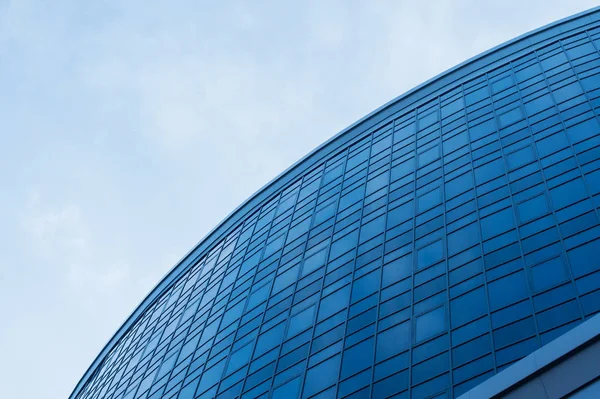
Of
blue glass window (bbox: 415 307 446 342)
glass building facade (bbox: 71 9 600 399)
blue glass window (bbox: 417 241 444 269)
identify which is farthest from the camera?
blue glass window (bbox: 417 241 444 269)

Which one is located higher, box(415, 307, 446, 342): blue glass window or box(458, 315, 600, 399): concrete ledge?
box(415, 307, 446, 342): blue glass window

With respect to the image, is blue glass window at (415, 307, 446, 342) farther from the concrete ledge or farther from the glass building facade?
the concrete ledge

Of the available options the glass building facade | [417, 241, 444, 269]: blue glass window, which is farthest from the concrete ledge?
[417, 241, 444, 269]: blue glass window

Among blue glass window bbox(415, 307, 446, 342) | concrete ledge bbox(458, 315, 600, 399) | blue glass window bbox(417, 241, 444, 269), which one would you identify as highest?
blue glass window bbox(417, 241, 444, 269)

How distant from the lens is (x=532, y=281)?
92.7ft

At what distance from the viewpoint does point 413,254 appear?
34500mm

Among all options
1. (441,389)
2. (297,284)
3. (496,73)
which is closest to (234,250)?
(297,284)

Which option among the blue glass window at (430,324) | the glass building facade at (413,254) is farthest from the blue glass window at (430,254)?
the blue glass window at (430,324)

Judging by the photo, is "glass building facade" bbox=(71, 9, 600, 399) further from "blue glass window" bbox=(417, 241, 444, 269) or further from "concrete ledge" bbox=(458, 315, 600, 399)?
"concrete ledge" bbox=(458, 315, 600, 399)

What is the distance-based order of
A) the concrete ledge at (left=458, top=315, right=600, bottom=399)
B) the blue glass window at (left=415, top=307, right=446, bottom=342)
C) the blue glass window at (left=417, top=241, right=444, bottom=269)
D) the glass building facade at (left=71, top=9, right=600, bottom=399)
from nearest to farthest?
the concrete ledge at (left=458, top=315, right=600, bottom=399), the glass building facade at (left=71, top=9, right=600, bottom=399), the blue glass window at (left=415, top=307, right=446, bottom=342), the blue glass window at (left=417, top=241, right=444, bottom=269)

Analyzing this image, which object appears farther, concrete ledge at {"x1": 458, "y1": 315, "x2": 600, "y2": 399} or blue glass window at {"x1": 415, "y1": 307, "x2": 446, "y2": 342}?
blue glass window at {"x1": 415, "y1": 307, "x2": 446, "y2": 342}

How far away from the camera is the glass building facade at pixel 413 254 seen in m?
28.1

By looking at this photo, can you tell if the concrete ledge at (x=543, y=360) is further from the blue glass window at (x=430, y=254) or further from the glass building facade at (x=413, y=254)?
the blue glass window at (x=430, y=254)

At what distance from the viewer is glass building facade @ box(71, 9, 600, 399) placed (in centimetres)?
2814
